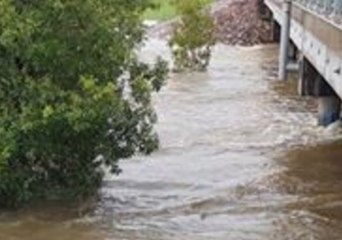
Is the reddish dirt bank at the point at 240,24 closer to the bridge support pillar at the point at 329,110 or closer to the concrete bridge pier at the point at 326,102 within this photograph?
the concrete bridge pier at the point at 326,102

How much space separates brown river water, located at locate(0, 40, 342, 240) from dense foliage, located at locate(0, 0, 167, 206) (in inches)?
26.0

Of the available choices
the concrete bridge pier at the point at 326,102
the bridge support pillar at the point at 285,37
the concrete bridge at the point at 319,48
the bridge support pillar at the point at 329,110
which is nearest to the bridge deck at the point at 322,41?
the concrete bridge at the point at 319,48

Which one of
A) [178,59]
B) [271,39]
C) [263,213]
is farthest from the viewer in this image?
[271,39]

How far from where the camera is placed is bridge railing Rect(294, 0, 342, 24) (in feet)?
48.1

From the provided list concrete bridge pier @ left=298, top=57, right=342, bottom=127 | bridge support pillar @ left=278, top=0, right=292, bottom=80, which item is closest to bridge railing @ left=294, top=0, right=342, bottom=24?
concrete bridge pier @ left=298, top=57, right=342, bottom=127

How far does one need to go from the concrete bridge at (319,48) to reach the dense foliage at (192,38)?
14.2 ft

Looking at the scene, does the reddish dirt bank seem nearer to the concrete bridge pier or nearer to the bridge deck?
the bridge deck

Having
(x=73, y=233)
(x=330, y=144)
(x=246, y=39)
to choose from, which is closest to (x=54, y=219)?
(x=73, y=233)

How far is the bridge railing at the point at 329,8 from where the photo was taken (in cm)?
1465

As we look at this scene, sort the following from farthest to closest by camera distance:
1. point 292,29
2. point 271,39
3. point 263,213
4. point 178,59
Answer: point 271,39 → point 178,59 → point 292,29 → point 263,213

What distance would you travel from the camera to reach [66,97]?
1325 centimetres

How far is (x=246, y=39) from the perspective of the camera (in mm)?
45500

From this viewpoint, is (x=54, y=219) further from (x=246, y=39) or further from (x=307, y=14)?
(x=246, y=39)

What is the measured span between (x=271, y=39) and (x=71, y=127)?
33.2m
